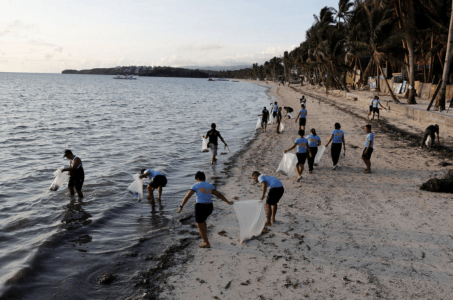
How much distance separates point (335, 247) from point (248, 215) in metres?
1.95

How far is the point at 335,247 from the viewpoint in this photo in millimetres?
6391

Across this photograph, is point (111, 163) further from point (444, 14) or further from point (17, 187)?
point (444, 14)

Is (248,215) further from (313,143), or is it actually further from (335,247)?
(313,143)

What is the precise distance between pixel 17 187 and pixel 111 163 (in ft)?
13.2

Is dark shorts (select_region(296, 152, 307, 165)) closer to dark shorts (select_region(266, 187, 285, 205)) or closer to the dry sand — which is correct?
the dry sand

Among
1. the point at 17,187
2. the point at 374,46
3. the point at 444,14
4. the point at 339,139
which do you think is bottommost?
the point at 17,187

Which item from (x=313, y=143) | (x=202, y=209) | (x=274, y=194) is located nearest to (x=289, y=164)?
(x=313, y=143)

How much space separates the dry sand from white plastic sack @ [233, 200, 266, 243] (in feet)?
0.85

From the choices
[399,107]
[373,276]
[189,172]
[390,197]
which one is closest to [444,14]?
[399,107]

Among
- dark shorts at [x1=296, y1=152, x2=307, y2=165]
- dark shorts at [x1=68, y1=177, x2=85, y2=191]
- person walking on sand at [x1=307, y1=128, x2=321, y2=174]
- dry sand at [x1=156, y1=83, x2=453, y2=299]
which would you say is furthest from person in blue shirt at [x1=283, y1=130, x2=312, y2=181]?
dark shorts at [x1=68, y1=177, x2=85, y2=191]

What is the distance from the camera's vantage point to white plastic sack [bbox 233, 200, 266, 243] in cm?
661

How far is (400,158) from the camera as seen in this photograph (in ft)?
42.3

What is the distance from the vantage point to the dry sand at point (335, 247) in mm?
5219

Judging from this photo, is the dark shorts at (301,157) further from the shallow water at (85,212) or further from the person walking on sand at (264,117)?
the person walking on sand at (264,117)
